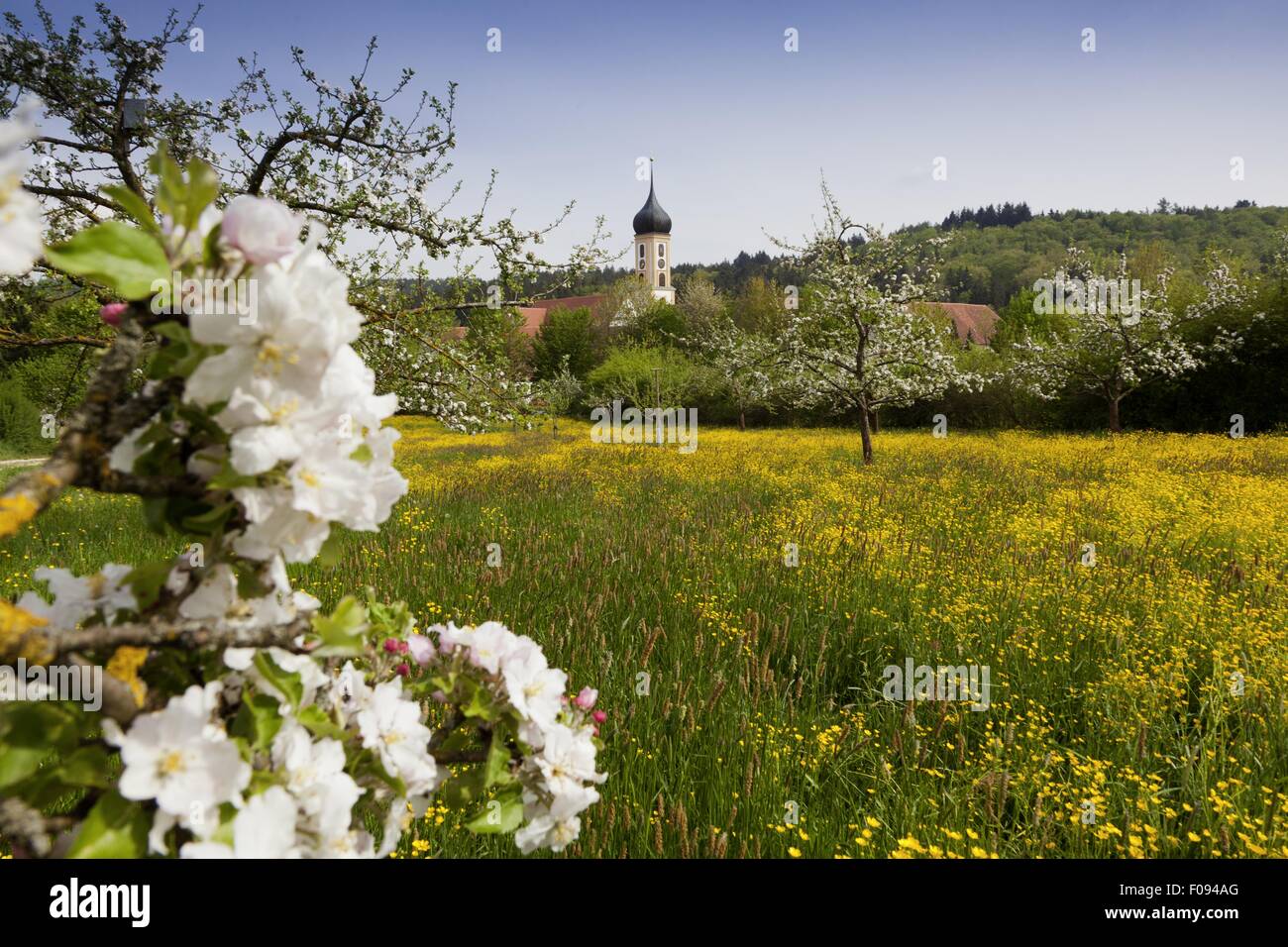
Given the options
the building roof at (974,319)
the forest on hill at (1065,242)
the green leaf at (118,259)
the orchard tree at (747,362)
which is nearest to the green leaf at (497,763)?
the green leaf at (118,259)

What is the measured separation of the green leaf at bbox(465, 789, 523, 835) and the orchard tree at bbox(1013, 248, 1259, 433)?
2063cm

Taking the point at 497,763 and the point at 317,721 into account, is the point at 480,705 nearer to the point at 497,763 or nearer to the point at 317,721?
the point at 497,763

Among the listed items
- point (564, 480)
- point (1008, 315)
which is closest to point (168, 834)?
point (564, 480)

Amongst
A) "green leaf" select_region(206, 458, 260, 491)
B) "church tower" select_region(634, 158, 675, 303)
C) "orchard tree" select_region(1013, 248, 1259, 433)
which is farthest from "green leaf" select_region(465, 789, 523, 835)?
"church tower" select_region(634, 158, 675, 303)

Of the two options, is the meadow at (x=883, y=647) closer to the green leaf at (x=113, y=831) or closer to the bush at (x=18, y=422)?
the green leaf at (x=113, y=831)

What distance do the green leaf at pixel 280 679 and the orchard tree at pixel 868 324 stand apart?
14.4 meters

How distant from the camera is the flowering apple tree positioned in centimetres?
81

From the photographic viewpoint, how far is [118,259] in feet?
2.81

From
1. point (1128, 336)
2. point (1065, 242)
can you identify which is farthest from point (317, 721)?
point (1065, 242)

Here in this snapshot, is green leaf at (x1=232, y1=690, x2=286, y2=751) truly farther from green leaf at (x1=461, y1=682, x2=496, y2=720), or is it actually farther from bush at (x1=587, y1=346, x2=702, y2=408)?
bush at (x1=587, y1=346, x2=702, y2=408)

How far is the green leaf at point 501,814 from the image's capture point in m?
1.19

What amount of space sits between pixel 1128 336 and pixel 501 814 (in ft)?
78.2
